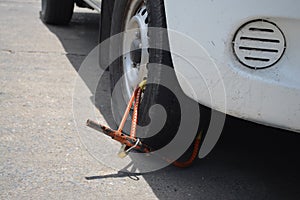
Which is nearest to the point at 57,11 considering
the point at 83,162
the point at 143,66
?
the point at 143,66

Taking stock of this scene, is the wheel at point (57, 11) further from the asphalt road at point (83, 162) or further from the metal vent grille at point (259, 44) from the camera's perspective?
the metal vent grille at point (259, 44)

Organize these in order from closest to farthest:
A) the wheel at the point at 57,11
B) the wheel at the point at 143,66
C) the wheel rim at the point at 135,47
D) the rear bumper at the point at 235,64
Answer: the rear bumper at the point at 235,64
the wheel at the point at 143,66
the wheel rim at the point at 135,47
the wheel at the point at 57,11

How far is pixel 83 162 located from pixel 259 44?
45.0 inches

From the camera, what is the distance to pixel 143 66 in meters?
2.83

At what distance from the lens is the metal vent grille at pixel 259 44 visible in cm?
215

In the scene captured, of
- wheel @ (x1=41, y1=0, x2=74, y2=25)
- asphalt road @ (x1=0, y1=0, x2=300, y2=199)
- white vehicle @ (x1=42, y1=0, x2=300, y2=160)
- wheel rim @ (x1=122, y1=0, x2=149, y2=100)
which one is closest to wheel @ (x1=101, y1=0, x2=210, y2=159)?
wheel rim @ (x1=122, y1=0, x2=149, y2=100)

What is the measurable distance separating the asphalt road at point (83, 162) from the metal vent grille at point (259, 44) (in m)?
0.74

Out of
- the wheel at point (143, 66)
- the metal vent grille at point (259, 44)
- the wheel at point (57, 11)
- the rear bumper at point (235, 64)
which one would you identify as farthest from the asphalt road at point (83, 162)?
the wheel at point (57, 11)

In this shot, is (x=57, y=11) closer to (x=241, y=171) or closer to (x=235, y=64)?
(x=241, y=171)

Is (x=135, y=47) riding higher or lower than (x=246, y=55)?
lower

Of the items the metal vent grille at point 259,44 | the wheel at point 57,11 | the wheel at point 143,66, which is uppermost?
the metal vent grille at point 259,44

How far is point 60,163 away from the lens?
2.76 meters

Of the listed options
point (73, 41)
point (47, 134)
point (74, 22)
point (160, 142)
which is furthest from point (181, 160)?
point (74, 22)

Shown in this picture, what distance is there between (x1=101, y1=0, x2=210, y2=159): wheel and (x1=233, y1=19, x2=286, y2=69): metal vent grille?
0.43 m
